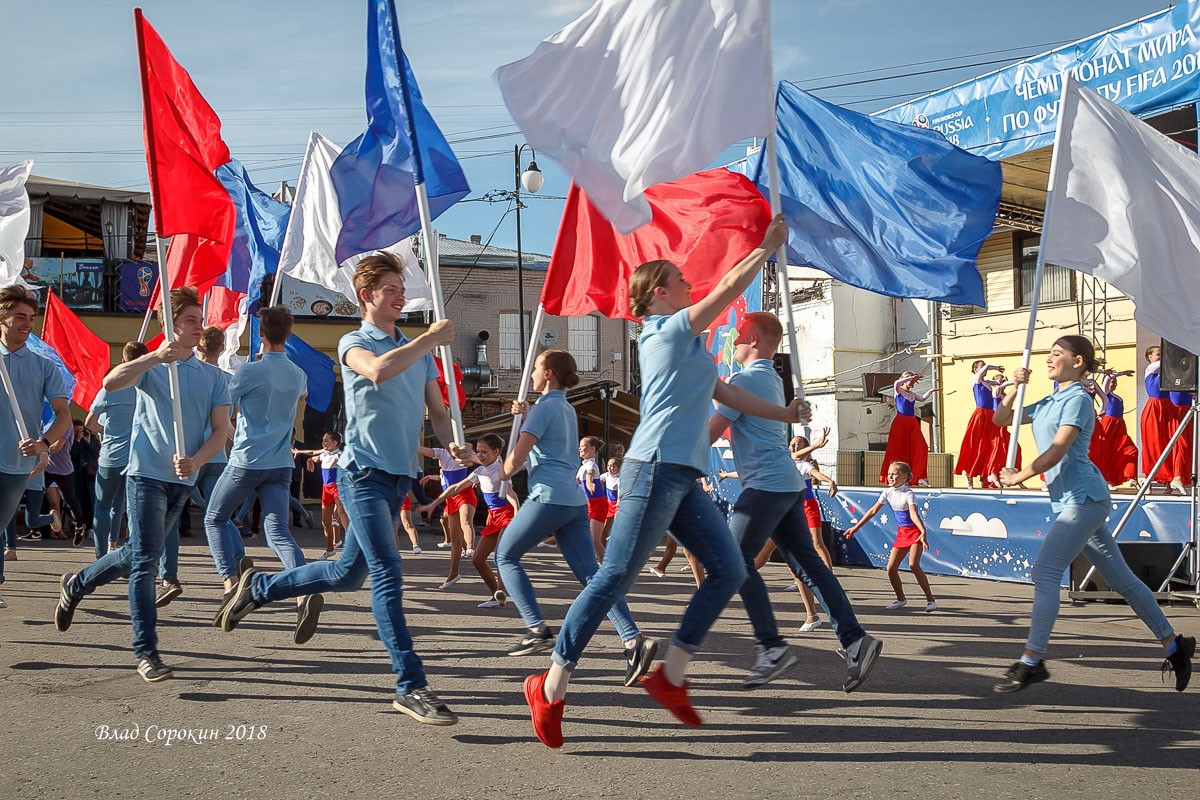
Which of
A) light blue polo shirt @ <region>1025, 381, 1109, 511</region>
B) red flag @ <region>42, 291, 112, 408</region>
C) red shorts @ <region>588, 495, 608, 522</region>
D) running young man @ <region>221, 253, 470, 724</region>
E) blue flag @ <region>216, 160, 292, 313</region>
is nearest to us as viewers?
running young man @ <region>221, 253, 470, 724</region>

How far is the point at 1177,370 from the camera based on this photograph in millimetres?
9820

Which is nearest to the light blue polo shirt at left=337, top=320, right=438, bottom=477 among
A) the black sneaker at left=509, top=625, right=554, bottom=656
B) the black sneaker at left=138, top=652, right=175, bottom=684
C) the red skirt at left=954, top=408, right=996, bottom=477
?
the black sneaker at left=138, top=652, right=175, bottom=684

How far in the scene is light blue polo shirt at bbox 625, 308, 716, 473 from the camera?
4.56 m

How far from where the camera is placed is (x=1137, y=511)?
11219 millimetres

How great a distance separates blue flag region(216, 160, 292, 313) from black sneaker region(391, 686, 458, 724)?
26.0 ft

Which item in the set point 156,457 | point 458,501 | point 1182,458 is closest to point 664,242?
point 156,457

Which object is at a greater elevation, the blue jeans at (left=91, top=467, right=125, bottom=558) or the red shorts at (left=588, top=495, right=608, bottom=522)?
the blue jeans at (left=91, top=467, right=125, bottom=558)

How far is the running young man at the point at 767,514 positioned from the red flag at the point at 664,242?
1659mm

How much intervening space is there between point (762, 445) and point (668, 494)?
1544 millimetres

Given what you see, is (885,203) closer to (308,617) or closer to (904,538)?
(904,538)

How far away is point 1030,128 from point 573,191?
884 cm

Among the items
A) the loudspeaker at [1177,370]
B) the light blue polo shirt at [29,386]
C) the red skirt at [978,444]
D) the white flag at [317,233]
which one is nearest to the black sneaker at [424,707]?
the light blue polo shirt at [29,386]

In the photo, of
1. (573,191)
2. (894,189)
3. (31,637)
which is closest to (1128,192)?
(894,189)

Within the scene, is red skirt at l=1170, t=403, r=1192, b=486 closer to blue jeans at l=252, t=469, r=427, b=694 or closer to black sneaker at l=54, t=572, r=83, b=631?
blue jeans at l=252, t=469, r=427, b=694
